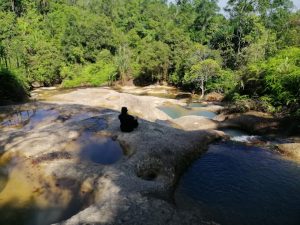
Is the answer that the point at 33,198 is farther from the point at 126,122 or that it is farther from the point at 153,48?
the point at 153,48

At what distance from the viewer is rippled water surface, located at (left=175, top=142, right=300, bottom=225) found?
15406 millimetres

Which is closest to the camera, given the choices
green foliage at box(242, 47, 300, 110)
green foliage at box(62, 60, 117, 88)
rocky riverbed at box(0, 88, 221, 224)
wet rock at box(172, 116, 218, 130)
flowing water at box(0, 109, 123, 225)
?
rocky riverbed at box(0, 88, 221, 224)

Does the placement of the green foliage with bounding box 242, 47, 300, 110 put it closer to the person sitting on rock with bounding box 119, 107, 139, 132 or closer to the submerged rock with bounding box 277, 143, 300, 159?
the submerged rock with bounding box 277, 143, 300, 159

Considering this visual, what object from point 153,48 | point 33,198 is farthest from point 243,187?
point 153,48

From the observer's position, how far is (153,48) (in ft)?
245

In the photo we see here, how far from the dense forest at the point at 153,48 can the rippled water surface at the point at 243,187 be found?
70.9 ft

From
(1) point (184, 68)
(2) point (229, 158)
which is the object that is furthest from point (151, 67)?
(2) point (229, 158)

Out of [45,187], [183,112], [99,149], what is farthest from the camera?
[183,112]

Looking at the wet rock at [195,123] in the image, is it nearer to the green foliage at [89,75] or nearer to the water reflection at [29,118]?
the water reflection at [29,118]

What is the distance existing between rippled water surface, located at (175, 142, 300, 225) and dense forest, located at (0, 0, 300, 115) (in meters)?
21.6

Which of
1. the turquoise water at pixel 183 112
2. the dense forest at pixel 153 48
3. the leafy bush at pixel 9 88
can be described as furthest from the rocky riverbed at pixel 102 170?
the dense forest at pixel 153 48

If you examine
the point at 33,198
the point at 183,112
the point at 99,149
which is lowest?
the point at 183,112

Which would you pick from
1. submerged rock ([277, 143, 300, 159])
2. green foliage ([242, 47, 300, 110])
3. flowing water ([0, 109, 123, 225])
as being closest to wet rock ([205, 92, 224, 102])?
green foliage ([242, 47, 300, 110])

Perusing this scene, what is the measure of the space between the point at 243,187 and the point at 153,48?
5995cm
